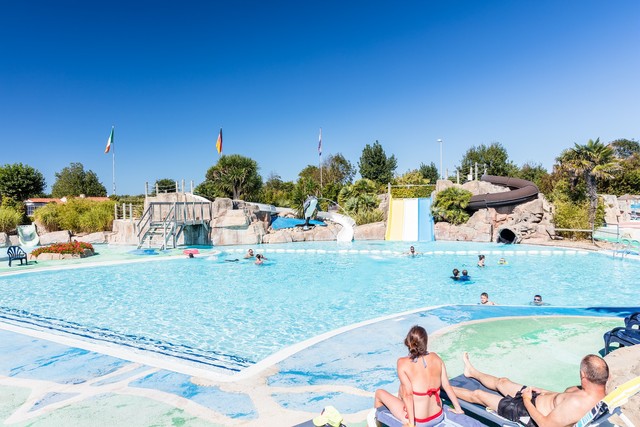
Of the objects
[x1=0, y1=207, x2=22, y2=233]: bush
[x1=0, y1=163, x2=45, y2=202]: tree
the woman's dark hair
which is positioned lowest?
the woman's dark hair

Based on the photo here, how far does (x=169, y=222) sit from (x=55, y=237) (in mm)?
8238

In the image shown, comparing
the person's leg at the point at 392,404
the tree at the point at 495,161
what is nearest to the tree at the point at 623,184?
the tree at the point at 495,161

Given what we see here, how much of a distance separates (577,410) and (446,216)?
1997 cm

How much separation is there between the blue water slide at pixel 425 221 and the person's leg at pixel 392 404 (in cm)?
1877

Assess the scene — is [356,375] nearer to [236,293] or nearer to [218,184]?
[236,293]

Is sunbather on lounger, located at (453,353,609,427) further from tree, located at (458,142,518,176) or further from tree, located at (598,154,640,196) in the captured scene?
tree, located at (458,142,518,176)

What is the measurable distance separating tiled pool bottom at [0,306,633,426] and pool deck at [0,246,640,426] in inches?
0.5

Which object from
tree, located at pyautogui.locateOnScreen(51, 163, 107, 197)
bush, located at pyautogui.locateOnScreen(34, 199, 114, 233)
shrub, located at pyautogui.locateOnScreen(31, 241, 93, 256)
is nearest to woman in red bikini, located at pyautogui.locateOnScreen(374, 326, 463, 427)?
shrub, located at pyautogui.locateOnScreen(31, 241, 93, 256)

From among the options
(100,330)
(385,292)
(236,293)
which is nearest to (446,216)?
(385,292)

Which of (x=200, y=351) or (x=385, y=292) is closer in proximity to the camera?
(x=200, y=351)

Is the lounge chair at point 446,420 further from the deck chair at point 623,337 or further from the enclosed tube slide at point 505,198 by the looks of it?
the enclosed tube slide at point 505,198

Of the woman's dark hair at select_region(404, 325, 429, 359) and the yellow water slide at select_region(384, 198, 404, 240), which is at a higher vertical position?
the yellow water slide at select_region(384, 198, 404, 240)

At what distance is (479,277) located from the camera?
12961 mm

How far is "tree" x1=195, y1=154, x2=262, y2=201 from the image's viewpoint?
35.0 m
